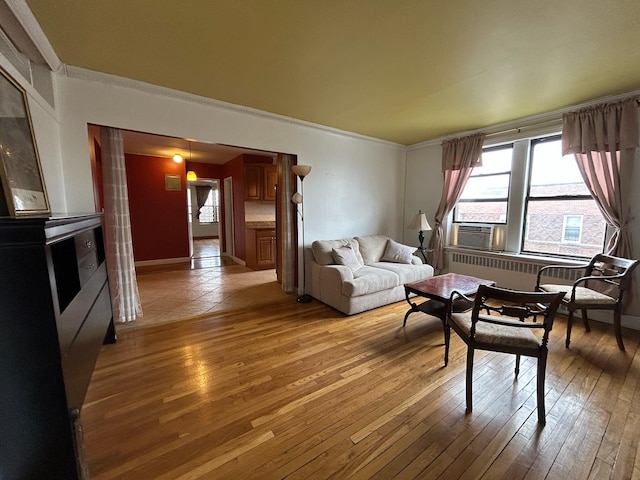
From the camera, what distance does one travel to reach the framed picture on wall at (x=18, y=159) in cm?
146

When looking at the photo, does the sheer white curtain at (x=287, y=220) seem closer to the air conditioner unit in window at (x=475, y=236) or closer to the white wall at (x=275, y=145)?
the white wall at (x=275, y=145)

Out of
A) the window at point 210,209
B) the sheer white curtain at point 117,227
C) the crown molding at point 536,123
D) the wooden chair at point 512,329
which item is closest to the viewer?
the wooden chair at point 512,329

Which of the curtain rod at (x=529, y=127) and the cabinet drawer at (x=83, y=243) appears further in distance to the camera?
the curtain rod at (x=529, y=127)

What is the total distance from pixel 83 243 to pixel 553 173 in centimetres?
503

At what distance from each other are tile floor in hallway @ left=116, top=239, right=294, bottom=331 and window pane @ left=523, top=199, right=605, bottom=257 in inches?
146

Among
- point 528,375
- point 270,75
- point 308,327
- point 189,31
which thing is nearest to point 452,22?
point 270,75

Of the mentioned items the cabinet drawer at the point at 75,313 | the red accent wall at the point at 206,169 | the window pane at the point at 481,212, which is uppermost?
the red accent wall at the point at 206,169

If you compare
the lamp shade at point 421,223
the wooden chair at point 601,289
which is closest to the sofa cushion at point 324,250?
the lamp shade at point 421,223

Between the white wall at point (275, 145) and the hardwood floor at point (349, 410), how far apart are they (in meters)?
1.80

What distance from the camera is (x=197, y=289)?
430cm

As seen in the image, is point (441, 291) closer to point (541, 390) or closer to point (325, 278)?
point (541, 390)

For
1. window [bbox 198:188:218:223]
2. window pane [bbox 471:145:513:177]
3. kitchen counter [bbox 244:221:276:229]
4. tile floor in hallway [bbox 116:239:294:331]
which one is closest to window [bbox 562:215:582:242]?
window pane [bbox 471:145:513:177]

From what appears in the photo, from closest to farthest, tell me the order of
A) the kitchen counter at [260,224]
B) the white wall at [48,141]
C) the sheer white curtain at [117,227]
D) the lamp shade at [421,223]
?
the white wall at [48,141]
the sheer white curtain at [117,227]
the lamp shade at [421,223]
the kitchen counter at [260,224]

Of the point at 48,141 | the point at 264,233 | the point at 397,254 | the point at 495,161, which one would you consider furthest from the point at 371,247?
the point at 48,141
